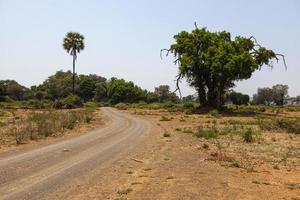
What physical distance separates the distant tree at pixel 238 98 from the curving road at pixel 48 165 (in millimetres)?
122274

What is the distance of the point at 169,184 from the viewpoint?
13.5m

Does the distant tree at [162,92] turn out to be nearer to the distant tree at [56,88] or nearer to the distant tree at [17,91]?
the distant tree at [56,88]

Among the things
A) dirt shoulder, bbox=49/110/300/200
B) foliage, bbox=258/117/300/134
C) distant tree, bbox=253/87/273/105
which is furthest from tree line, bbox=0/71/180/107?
dirt shoulder, bbox=49/110/300/200

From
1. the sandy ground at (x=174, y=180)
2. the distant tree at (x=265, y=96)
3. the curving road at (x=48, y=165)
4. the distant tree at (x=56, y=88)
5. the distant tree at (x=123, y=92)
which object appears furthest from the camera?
the distant tree at (x=265, y=96)

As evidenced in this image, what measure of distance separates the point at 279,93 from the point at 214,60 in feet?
354

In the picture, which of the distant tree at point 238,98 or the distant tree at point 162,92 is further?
the distant tree at point 162,92

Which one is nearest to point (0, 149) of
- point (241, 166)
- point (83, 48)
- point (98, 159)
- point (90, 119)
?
point (98, 159)

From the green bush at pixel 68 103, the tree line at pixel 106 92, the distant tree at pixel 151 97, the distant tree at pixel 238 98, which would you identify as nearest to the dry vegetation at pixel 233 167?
the green bush at pixel 68 103

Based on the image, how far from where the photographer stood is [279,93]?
16425 centimetres

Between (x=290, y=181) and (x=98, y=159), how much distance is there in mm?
7807

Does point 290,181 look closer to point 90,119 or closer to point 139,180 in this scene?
point 139,180

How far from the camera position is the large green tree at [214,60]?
62.2m

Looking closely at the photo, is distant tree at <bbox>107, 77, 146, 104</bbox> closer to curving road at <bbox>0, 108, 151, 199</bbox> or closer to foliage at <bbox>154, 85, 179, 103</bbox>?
foliage at <bbox>154, 85, 179, 103</bbox>

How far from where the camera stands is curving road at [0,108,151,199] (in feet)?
41.1
